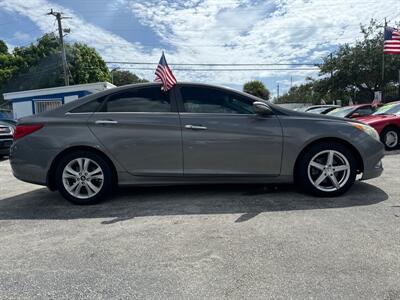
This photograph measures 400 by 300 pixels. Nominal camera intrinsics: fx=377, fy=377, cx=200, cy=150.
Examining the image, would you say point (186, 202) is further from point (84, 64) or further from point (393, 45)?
point (84, 64)

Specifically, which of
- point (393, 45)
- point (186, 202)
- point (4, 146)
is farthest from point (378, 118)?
point (4, 146)

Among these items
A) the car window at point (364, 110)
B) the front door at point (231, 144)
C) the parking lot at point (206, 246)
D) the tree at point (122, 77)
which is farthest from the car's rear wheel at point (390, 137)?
the tree at point (122, 77)

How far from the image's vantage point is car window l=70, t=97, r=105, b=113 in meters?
4.74

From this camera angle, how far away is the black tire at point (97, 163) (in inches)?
182

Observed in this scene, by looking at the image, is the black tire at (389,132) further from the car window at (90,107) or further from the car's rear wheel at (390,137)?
the car window at (90,107)

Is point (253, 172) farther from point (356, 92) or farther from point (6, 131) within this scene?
point (356, 92)

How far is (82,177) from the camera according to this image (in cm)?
464

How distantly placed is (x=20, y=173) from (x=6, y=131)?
658cm

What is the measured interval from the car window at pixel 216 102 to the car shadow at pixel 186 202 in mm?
1104

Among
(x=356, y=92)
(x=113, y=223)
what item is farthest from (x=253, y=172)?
(x=356, y=92)

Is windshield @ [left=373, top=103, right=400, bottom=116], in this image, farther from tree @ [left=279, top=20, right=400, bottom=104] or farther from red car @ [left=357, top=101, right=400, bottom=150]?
tree @ [left=279, top=20, right=400, bottom=104]

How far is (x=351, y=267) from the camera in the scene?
279cm

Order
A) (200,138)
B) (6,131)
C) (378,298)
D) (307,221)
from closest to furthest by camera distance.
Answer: (378,298)
(307,221)
(200,138)
(6,131)

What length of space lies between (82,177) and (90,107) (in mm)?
884
